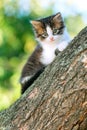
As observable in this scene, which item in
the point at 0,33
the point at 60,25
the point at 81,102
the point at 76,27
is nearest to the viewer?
the point at 81,102

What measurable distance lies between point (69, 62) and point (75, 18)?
4466mm

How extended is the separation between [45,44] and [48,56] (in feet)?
0.62

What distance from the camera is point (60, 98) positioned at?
2.91 metres

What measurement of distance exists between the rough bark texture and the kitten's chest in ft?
3.00

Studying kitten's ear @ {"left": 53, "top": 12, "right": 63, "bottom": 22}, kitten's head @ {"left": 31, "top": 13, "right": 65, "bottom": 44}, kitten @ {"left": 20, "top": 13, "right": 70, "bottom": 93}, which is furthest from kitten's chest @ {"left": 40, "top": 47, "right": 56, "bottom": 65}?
kitten's ear @ {"left": 53, "top": 12, "right": 63, "bottom": 22}

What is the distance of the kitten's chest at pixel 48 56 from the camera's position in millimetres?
4004

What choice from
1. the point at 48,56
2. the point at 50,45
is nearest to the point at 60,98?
the point at 48,56

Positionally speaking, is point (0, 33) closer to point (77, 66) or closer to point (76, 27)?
point (76, 27)

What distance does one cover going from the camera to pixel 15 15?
697cm

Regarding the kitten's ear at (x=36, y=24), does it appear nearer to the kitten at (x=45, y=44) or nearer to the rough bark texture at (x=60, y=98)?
the kitten at (x=45, y=44)

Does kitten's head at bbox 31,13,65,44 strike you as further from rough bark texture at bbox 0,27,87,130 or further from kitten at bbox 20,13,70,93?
rough bark texture at bbox 0,27,87,130

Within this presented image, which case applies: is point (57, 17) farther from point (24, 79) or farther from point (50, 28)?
point (24, 79)

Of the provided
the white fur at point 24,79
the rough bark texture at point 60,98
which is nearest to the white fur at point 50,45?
the white fur at point 24,79

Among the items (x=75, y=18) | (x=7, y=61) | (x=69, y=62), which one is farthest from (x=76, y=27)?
(x=69, y=62)
